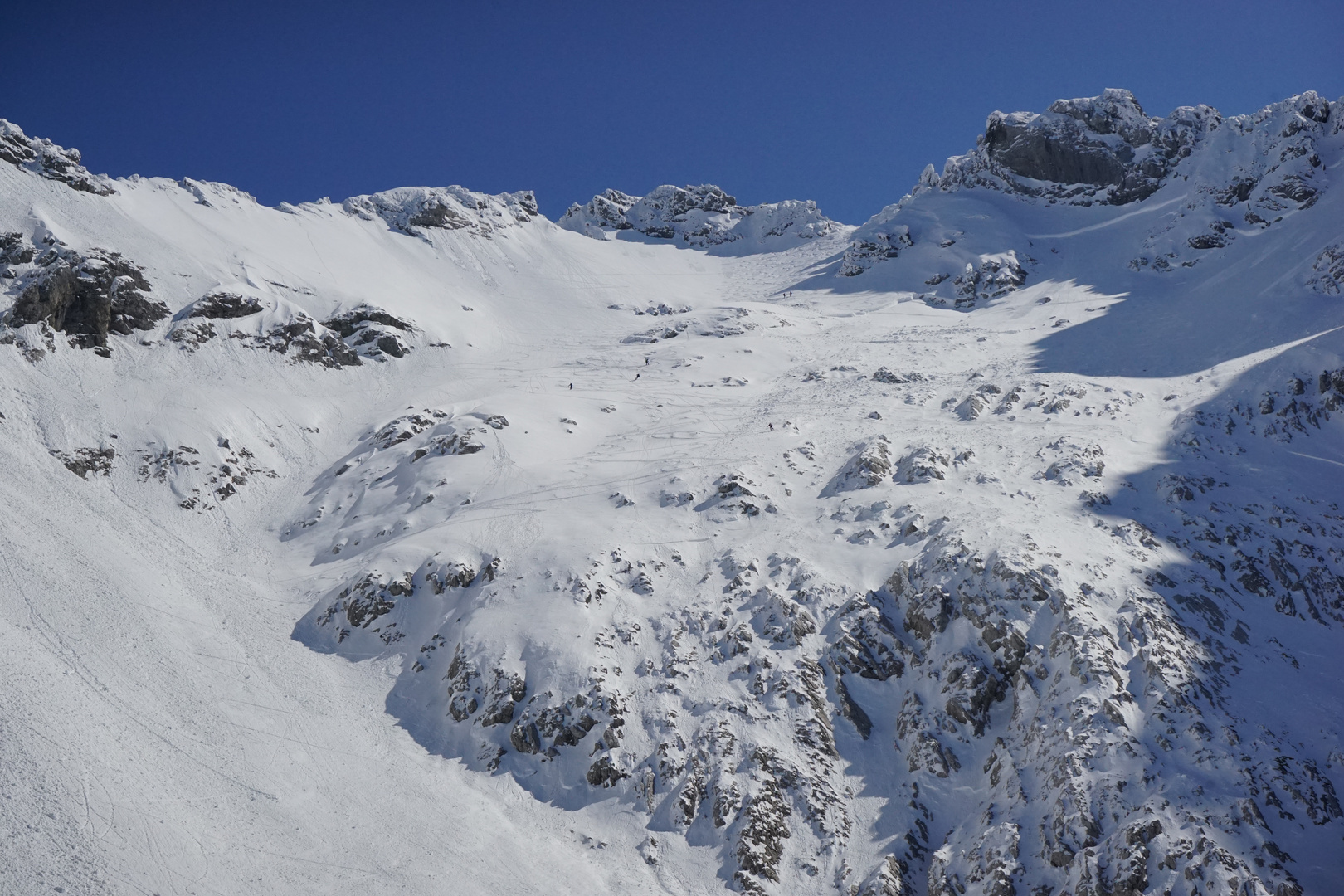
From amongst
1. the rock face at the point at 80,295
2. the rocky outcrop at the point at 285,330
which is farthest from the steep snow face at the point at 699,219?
the rock face at the point at 80,295

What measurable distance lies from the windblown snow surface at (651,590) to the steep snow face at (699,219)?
59090mm

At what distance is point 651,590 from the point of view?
38000 millimetres

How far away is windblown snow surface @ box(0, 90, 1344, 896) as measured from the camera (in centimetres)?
2661

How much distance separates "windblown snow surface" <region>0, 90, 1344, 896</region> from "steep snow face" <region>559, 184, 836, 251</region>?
59.1 m

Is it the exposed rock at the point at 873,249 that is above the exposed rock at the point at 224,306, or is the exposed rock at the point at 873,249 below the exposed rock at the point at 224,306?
above

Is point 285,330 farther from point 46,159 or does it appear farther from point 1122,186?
point 1122,186

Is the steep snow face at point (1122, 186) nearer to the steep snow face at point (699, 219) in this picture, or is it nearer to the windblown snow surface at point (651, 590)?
the windblown snow surface at point (651, 590)

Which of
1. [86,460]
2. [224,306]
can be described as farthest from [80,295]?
[86,460]

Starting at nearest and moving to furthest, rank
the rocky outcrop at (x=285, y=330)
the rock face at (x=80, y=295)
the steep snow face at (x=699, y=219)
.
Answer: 1. the rock face at (x=80, y=295)
2. the rocky outcrop at (x=285, y=330)
3. the steep snow face at (x=699, y=219)

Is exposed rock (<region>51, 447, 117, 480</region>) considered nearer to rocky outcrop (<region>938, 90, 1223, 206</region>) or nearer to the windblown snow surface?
the windblown snow surface

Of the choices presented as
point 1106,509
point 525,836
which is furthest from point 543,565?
point 1106,509

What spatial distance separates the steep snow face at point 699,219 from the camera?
420 feet

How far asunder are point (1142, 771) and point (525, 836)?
22.0m

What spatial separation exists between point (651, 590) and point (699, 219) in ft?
358
